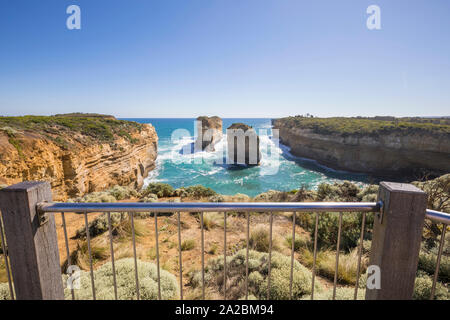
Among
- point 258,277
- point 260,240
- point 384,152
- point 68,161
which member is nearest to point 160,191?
point 68,161

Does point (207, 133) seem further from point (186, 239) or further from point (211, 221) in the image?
point (186, 239)

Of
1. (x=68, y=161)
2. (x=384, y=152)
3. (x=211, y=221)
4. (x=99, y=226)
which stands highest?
(x=68, y=161)

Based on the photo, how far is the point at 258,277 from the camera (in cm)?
313

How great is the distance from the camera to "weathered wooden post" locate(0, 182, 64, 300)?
1.46 metres

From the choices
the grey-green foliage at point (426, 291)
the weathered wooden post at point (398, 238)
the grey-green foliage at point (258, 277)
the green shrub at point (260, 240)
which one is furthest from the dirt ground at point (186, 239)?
the weathered wooden post at point (398, 238)

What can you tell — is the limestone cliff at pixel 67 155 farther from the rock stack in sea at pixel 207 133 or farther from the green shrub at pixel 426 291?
the rock stack in sea at pixel 207 133

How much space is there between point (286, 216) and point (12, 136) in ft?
42.2

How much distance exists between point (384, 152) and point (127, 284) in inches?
1412

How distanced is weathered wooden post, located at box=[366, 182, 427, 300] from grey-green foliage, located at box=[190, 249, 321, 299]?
155cm

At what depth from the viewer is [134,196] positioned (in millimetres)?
11344

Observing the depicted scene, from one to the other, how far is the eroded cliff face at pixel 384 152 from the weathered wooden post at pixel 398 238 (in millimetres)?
33798

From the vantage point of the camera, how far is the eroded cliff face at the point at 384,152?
83.3ft
